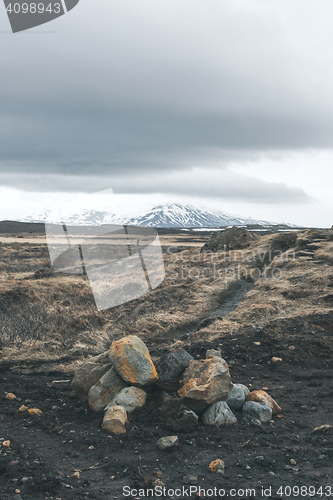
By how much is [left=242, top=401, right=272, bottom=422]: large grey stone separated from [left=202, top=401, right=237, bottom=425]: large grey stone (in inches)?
12.7

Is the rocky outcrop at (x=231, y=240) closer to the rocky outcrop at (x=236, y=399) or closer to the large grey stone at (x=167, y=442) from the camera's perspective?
the rocky outcrop at (x=236, y=399)

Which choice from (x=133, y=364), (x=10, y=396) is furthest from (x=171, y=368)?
(x=10, y=396)

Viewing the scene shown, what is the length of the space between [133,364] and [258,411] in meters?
2.45

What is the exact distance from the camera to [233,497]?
383 cm

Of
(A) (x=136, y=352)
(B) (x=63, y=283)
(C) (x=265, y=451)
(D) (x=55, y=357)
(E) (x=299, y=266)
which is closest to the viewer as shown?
(C) (x=265, y=451)

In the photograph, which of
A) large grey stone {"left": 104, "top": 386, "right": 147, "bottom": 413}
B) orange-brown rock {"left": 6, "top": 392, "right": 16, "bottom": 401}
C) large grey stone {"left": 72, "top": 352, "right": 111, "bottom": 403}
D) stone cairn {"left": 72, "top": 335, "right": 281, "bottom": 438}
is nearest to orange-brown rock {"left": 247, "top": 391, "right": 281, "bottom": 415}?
stone cairn {"left": 72, "top": 335, "right": 281, "bottom": 438}

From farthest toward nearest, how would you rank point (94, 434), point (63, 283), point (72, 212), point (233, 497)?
point (63, 283) < point (72, 212) < point (94, 434) < point (233, 497)

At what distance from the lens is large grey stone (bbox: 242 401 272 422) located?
5.81 m

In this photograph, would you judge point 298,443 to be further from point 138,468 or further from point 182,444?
point 138,468

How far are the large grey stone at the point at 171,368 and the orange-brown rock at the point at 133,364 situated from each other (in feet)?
0.52

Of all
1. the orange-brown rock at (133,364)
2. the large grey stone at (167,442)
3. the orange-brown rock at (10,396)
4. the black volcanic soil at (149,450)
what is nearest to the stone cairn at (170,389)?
the orange-brown rock at (133,364)

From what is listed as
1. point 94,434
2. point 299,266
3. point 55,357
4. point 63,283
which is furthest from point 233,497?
point 299,266

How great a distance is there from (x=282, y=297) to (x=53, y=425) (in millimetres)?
12171

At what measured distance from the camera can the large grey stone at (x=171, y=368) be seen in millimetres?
6246
